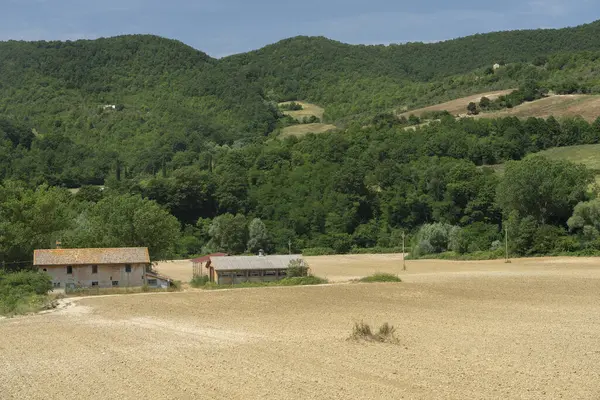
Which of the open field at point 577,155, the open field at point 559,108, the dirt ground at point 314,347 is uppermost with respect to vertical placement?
the open field at point 559,108

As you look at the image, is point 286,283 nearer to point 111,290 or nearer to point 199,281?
point 199,281

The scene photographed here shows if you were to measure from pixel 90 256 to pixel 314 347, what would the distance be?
35962 millimetres

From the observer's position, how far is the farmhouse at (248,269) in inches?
2260

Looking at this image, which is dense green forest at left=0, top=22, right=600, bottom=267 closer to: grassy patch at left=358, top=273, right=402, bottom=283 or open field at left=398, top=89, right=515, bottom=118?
open field at left=398, top=89, right=515, bottom=118

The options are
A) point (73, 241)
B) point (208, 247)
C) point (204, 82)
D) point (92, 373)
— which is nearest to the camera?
Answer: point (92, 373)

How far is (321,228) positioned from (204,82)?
10326cm

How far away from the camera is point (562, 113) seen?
118 meters

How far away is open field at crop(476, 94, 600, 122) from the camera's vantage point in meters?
116

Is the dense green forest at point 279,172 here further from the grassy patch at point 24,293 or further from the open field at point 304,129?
the grassy patch at point 24,293

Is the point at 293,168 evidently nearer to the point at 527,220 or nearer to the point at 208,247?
the point at 208,247

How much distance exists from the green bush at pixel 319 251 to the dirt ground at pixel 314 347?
172 feet

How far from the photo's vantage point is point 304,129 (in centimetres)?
15988

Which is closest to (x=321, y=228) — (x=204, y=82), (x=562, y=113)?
(x=562, y=113)

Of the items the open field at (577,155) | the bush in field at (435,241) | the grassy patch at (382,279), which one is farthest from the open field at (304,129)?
the grassy patch at (382,279)
